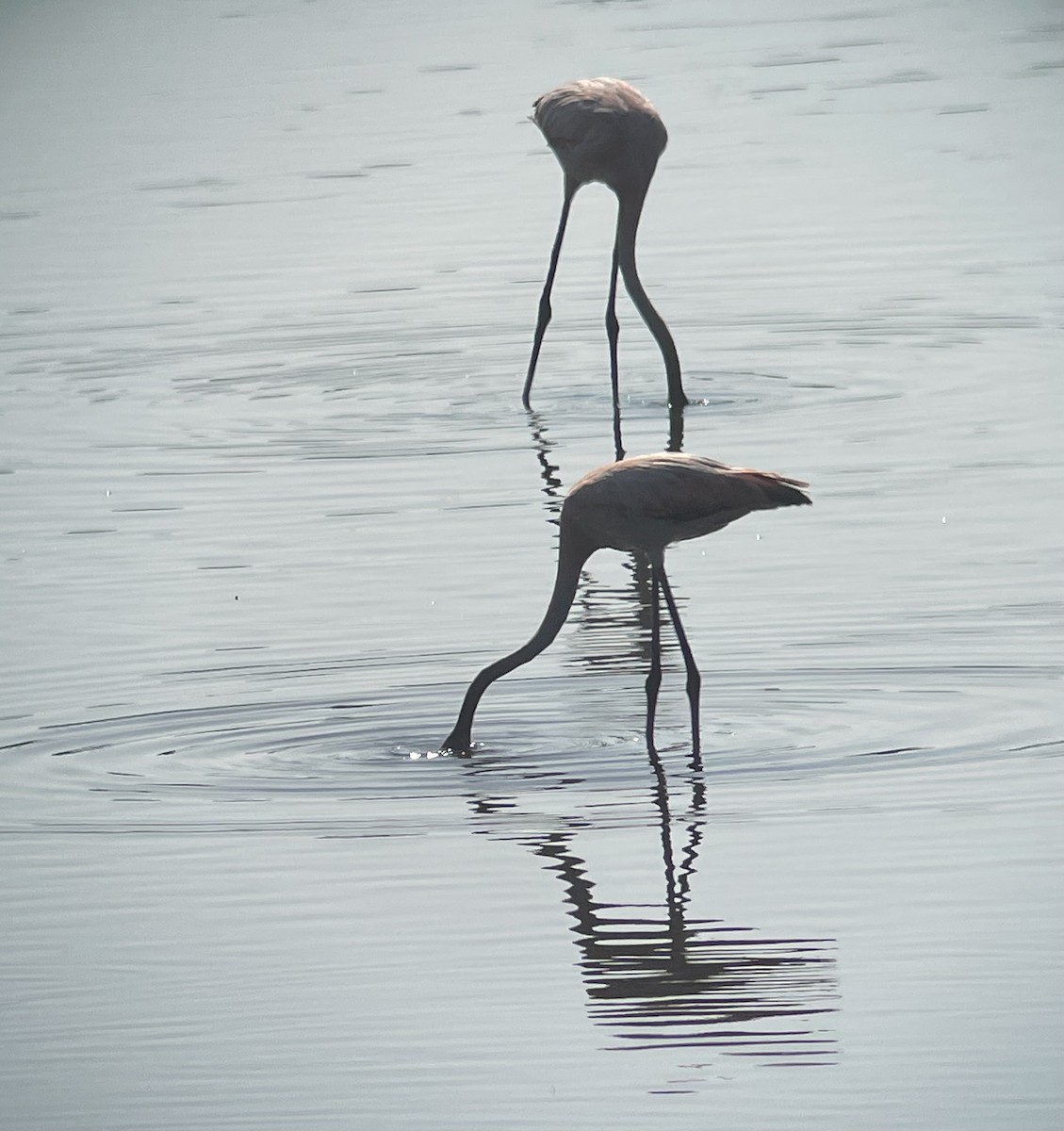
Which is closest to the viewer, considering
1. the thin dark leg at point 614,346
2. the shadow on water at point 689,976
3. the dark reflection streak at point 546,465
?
the shadow on water at point 689,976

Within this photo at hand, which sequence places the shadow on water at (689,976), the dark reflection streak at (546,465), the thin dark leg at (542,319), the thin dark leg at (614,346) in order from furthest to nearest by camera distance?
A: the thin dark leg at (542,319)
the thin dark leg at (614,346)
the dark reflection streak at (546,465)
the shadow on water at (689,976)

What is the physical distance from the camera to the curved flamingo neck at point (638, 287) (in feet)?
41.0

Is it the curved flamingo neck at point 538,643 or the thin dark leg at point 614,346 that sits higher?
the curved flamingo neck at point 538,643

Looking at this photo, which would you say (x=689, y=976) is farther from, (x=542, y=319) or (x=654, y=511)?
(x=542, y=319)

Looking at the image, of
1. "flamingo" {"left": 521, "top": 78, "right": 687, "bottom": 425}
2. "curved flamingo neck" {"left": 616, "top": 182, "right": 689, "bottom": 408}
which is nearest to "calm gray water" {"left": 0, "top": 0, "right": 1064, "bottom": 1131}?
"curved flamingo neck" {"left": 616, "top": 182, "right": 689, "bottom": 408}

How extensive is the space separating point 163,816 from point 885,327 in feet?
25.2

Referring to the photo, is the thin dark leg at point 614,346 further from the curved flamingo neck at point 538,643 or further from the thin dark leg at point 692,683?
the thin dark leg at point 692,683

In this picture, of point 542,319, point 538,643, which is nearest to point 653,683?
point 538,643

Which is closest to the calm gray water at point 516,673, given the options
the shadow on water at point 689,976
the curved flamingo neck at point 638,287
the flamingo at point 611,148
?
the shadow on water at point 689,976

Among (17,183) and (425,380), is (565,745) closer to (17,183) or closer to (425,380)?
(425,380)

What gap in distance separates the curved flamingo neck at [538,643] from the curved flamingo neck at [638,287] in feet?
15.3

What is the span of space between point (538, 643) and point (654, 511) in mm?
514

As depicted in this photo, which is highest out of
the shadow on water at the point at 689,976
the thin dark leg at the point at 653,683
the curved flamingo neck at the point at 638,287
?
the shadow on water at the point at 689,976

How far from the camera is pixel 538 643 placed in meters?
7.75
